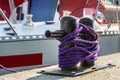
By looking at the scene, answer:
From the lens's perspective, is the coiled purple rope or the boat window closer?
the coiled purple rope

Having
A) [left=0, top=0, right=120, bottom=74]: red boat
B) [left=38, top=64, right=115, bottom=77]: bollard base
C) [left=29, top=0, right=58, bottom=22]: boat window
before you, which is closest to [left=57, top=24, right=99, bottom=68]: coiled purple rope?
[left=38, top=64, right=115, bottom=77]: bollard base

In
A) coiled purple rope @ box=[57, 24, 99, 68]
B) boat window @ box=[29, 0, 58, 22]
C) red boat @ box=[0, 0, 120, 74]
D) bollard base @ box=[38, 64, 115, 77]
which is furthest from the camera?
boat window @ box=[29, 0, 58, 22]

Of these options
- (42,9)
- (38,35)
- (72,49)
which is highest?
(42,9)

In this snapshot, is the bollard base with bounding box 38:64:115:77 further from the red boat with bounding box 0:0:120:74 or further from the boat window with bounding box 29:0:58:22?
the boat window with bounding box 29:0:58:22

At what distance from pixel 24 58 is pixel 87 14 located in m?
2.43

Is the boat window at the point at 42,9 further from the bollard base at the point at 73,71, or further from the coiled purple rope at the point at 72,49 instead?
the bollard base at the point at 73,71

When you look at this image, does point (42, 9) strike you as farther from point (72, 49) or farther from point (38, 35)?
point (72, 49)

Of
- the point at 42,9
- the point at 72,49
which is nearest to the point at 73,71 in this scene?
the point at 72,49

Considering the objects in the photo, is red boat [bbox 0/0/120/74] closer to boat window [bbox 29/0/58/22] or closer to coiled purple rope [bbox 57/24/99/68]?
boat window [bbox 29/0/58/22]

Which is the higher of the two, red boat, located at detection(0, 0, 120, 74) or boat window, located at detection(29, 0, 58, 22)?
boat window, located at detection(29, 0, 58, 22)

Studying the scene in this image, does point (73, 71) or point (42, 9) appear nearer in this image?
point (73, 71)

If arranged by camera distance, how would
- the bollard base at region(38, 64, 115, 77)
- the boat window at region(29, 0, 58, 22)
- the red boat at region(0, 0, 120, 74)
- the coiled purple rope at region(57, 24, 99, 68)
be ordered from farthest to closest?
1. the boat window at region(29, 0, 58, 22)
2. the red boat at region(0, 0, 120, 74)
3. the coiled purple rope at region(57, 24, 99, 68)
4. the bollard base at region(38, 64, 115, 77)

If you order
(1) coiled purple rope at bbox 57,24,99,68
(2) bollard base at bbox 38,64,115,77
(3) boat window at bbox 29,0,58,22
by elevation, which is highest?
(3) boat window at bbox 29,0,58,22

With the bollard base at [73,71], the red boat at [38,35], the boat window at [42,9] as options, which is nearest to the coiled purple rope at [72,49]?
the bollard base at [73,71]
